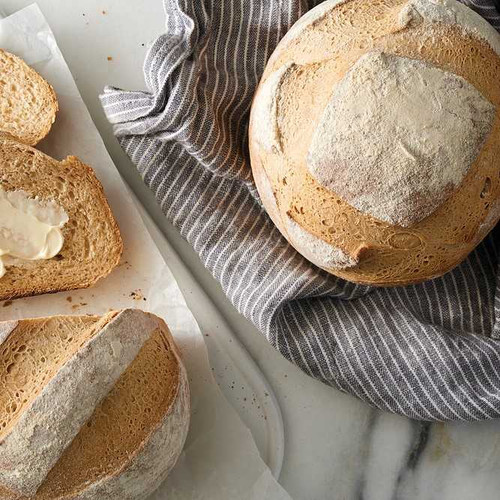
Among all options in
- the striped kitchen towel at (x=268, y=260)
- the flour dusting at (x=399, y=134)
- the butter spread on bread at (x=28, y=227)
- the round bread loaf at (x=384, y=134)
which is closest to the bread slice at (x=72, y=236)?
the butter spread on bread at (x=28, y=227)

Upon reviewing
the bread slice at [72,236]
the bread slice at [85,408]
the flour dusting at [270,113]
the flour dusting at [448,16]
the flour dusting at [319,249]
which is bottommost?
the bread slice at [85,408]

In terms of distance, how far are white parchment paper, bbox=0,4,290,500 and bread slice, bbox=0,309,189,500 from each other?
0.15 meters

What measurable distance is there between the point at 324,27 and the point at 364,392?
0.74m

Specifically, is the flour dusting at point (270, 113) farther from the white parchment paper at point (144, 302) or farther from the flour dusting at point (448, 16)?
the white parchment paper at point (144, 302)

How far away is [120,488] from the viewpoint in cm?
150

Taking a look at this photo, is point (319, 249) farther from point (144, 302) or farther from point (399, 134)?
point (144, 302)

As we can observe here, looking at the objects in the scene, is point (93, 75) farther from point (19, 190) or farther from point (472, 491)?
point (472, 491)

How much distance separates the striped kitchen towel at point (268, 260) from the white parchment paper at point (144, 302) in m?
0.09

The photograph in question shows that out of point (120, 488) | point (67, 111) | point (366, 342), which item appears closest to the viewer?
point (120, 488)

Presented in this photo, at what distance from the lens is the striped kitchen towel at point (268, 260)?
160 cm

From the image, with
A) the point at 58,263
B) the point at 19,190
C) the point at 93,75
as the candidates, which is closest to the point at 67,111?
the point at 93,75

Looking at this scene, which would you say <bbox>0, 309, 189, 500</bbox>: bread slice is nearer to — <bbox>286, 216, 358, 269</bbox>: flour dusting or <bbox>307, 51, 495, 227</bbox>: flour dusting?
<bbox>286, 216, 358, 269</bbox>: flour dusting

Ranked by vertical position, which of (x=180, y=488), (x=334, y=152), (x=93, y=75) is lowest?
(x=180, y=488)

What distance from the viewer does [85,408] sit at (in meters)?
1.45
